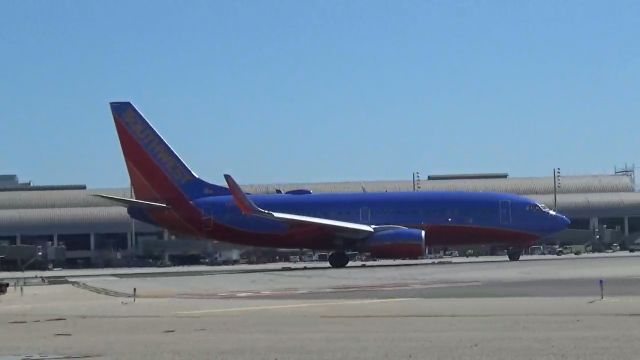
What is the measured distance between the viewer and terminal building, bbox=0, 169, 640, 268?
338 ft

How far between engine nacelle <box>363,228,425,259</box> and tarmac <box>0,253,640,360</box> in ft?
53.4

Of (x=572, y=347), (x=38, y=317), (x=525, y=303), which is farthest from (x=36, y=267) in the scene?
(x=572, y=347)

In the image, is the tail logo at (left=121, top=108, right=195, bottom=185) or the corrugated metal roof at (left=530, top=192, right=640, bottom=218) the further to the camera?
the corrugated metal roof at (left=530, top=192, right=640, bottom=218)

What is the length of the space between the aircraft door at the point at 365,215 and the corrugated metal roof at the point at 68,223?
4873 centimetres

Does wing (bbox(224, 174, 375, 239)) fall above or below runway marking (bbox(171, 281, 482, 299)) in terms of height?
above

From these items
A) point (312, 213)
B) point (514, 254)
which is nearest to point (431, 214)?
point (514, 254)

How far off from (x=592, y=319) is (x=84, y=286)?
26772mm

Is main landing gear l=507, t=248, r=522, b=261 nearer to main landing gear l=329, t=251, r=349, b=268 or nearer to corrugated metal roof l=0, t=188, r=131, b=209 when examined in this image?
main landing gear l=329, t=251, r=349, b=268

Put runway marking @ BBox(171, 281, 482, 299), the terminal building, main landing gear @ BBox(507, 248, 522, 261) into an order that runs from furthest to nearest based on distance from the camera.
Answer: the terminal building → main landing gear @ BBox(507, 248, 522, 261) → runway marking @ BBox(171, 281, 482, 299)

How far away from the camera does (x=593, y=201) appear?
112m

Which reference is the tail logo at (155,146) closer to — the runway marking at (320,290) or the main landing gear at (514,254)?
the main landing gear at (514,254)

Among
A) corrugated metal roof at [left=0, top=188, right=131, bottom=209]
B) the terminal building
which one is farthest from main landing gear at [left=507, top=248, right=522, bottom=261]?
corrugated metal roof at [left=0, top=188, right=131, bottom=209]

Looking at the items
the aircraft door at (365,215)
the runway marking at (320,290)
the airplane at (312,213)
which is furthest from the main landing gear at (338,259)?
the runway marking at (320,290)

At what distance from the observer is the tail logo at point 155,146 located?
203 ft
